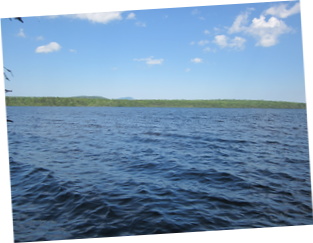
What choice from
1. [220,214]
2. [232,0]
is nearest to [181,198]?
[220,214]

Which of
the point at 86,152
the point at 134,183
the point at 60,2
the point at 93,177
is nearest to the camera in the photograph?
the point at 60,2

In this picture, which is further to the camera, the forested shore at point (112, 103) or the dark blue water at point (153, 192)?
the forested shore at point (112, 103)

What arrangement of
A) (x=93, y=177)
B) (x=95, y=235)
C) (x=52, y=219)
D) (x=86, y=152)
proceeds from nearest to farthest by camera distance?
1. (x=95, y=235)
2. (x=52, y=219)
3. (x=93, y=177)
4. (x=86, y=152)

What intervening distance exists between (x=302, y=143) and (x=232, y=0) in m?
12.3

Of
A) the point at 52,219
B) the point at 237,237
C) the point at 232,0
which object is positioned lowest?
the point at 237,237

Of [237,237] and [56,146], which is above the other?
[56,146]

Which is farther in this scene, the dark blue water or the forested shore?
the forested shore

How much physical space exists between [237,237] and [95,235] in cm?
345

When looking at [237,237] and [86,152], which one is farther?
[86,152]

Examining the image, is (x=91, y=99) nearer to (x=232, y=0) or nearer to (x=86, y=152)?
(x=86, y=152)

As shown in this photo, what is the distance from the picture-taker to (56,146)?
1520cm

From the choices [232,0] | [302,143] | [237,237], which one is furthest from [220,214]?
[302,143]

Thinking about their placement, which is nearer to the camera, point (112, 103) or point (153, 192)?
point (153, 192)

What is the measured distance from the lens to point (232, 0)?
6906mm
